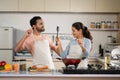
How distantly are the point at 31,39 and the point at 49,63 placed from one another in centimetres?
53

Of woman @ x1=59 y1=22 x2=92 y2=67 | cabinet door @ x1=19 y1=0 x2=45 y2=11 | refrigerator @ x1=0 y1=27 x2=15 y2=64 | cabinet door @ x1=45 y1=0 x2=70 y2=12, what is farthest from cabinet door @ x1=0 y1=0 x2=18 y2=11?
woman @ x1=59 y1=22 x2=92 y2=67

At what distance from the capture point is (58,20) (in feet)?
19.3

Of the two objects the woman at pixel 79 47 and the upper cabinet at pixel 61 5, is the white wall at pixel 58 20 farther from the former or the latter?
the woman at pixel 79 47

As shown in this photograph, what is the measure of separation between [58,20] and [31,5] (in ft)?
2.45

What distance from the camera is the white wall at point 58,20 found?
585 cm

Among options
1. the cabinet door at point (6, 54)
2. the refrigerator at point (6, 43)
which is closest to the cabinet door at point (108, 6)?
the refrigerator at point (6, 43)

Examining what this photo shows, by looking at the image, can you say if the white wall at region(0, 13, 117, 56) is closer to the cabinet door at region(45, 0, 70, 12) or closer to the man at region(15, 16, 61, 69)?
the cabinet door at region(45, 0, 70, 12)

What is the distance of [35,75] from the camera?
110 inches

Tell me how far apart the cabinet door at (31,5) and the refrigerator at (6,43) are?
60 cm

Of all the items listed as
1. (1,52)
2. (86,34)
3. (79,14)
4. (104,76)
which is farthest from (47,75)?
(79,14)

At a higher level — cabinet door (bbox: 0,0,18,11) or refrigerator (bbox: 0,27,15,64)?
cabinet door (bbox: 0,0,18,11)

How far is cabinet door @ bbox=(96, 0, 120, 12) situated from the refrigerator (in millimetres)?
2015

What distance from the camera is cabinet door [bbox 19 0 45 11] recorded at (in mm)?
5586

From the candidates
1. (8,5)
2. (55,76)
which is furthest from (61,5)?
(55,76)
